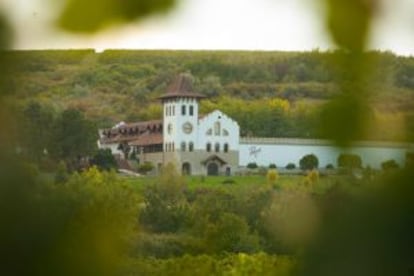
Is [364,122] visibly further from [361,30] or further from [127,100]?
[127,100]

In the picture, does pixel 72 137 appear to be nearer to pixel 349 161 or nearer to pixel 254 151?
pixel 349 161

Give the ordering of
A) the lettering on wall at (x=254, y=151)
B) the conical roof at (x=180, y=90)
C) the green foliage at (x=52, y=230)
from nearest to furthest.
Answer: the green foliage at (x=52, y=230) → the conical roof at (x=180, y=90) → the lettering on wall at (x=254, y=151)

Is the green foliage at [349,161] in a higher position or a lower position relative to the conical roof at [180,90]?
lower

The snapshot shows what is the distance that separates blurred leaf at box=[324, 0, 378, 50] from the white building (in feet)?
0.09

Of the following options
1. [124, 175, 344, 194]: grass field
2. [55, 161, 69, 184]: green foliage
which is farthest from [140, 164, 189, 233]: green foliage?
[55, 161, 69, 184]: green foliage

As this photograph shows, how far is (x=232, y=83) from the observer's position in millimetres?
223

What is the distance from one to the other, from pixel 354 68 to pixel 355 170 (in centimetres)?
4

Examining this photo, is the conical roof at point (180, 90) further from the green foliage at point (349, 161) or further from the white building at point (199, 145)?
the green foliage at point (349, 161)

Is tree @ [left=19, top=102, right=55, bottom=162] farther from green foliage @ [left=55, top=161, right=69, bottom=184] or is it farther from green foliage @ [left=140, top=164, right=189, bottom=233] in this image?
green foliage @ [left=140, top=164, right=189, bottom=233]

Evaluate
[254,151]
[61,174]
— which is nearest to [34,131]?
[61,174]

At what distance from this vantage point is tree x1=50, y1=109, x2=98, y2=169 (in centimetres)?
18

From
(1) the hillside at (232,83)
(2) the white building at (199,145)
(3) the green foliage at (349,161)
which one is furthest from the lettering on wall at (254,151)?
(3) the green foliage at (349,161)

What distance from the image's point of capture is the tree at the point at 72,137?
0.58 ft

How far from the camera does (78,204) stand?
0.47ft
